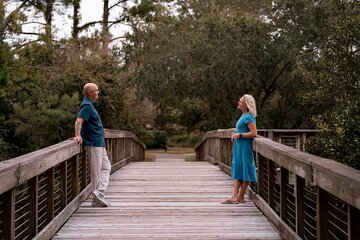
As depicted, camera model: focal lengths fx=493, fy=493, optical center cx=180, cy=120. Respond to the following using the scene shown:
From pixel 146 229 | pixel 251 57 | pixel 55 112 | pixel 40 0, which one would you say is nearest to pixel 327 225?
pixel 146 229

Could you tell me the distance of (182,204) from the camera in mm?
6133

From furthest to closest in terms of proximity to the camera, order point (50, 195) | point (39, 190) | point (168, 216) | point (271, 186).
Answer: point (168, 216) → point (271, 186) → point (39, 190) → point (50, 195)

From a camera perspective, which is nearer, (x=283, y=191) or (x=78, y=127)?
(x=283, y=191)

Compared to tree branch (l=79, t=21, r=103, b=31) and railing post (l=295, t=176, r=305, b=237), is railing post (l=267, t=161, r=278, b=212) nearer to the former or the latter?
railing post (l=295, t=176, r=305, b=237)

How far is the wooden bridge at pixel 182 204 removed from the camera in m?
3.26

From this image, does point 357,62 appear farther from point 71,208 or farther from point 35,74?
point 35,74

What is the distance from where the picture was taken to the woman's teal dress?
→ 5.92m

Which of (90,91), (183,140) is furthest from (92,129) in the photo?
(183,140)

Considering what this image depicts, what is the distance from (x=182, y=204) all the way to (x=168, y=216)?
29.1 inches

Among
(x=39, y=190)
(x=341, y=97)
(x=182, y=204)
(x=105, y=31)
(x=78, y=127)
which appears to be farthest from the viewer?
(x=105, y=31)

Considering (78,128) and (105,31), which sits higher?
(105,31)

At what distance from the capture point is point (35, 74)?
18453 mm

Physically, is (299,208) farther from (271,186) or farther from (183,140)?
(183,140)

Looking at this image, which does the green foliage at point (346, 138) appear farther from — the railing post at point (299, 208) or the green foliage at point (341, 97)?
the railing post at point (299, 208)
